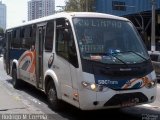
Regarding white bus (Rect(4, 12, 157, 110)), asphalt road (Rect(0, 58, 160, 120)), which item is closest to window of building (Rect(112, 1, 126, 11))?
asphalt road (Rect(0, 58, 160, 120))

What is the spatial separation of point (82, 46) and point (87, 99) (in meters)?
1.24

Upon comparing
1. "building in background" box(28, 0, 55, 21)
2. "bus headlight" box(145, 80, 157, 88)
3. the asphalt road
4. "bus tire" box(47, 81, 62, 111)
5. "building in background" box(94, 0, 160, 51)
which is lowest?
the asphalt road

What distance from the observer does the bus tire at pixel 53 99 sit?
9992 mm

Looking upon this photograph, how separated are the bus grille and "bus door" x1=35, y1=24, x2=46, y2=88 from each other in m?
3.40

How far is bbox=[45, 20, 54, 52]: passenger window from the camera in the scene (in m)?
10.5

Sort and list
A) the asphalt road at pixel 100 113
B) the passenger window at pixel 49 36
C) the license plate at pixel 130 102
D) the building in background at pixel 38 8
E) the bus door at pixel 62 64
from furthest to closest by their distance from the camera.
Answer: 1. the building in background at pixel 38 8
2. the passenger window at pixel 49 36
3. the asphalt road at pixel 100 113
4. the bus door at pixel 62 64
5. the license plate at pixel 130 102

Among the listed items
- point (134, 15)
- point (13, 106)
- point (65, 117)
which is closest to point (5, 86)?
point (13, 106)

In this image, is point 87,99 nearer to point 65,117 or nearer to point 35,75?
point 65,117

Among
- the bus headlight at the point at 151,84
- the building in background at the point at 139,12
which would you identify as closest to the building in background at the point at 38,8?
the building in background at the point at 139,12

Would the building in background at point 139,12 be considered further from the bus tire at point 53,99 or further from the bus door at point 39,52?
the bus tire at point 53,99

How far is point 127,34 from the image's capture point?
9617 millimetres

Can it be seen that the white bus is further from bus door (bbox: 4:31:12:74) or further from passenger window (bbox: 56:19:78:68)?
bus door (bbox: 4:31:12:74)

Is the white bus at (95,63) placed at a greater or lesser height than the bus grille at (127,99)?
greater

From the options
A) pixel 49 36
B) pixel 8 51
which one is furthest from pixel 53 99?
pixel 8 51
